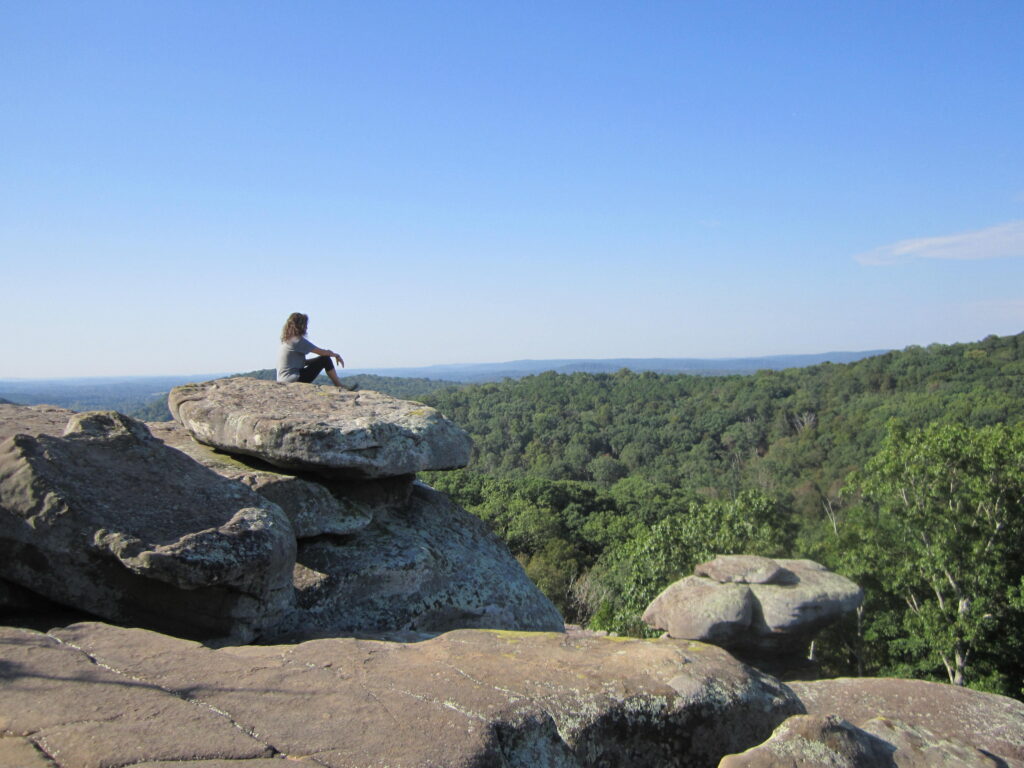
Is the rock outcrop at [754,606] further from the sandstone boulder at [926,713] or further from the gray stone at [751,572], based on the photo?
the sandstone boulder at [926,713]

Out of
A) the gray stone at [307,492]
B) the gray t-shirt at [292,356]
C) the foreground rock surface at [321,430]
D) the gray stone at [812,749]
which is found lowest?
the gray stone at [812,749]

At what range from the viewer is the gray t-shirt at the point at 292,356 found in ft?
34.1

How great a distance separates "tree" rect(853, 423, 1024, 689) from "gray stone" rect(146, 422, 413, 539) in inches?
775

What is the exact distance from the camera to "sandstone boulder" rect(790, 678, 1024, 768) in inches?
233

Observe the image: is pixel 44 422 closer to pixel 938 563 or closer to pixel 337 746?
pixel 337 746

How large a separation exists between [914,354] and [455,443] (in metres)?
134

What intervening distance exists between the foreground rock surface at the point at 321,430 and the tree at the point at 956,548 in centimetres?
1919

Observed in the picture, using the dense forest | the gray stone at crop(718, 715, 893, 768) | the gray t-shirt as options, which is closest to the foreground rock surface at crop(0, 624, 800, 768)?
the gray stone at crop(718, 715, 893, 768)

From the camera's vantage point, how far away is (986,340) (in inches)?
4567

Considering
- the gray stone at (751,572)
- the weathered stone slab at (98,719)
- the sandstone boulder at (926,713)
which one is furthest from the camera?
the gray stone at (751,572)

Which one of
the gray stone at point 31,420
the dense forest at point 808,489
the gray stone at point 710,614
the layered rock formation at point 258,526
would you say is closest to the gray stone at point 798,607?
the gray stone at point 710,614

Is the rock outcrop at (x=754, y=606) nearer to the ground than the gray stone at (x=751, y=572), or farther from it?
nearer to the ground

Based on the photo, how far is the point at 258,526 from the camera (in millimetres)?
6195

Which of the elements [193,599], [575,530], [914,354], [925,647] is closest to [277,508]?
[193,599]
